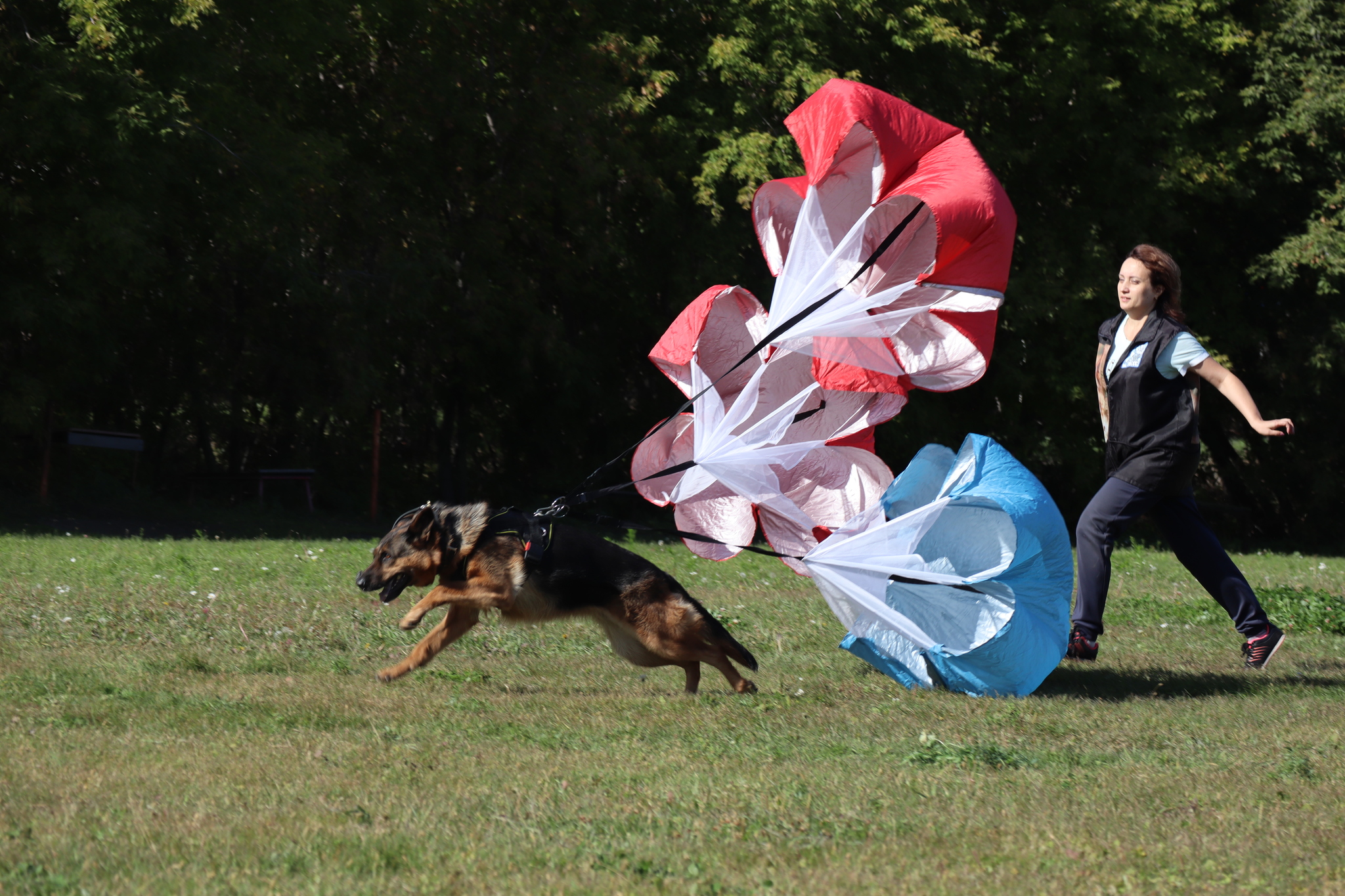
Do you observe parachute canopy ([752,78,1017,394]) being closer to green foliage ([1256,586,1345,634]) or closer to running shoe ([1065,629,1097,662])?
running shoe ([1065,629,1097,662])

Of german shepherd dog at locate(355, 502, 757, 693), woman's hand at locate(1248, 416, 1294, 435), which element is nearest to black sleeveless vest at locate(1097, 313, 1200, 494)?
woman's hand at locate(1248, 416, 1294, 435)

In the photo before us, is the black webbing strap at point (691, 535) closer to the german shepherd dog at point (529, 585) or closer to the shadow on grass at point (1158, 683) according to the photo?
the german shepherd dog at point (529, 585)

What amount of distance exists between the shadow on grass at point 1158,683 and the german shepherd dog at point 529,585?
6.23 ft

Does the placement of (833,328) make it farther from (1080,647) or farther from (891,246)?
(1080,647)

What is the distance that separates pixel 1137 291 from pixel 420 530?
4428mm

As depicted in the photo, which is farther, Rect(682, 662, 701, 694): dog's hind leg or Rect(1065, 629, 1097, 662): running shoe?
Rect(1065, 629, 1097, 662): running shoe

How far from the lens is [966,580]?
656 centimetres

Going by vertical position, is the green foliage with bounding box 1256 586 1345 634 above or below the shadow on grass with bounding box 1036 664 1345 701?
above

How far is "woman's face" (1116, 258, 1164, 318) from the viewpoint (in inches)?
287

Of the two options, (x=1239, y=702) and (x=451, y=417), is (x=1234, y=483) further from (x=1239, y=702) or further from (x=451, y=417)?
(x=1239, y=702)

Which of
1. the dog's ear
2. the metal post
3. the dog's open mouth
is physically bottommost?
the metal post

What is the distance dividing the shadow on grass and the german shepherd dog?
1.90 metres

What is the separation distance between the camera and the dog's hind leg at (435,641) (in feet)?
22.4

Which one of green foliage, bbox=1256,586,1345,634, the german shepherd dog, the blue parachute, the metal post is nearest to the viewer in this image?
the blue parachute
